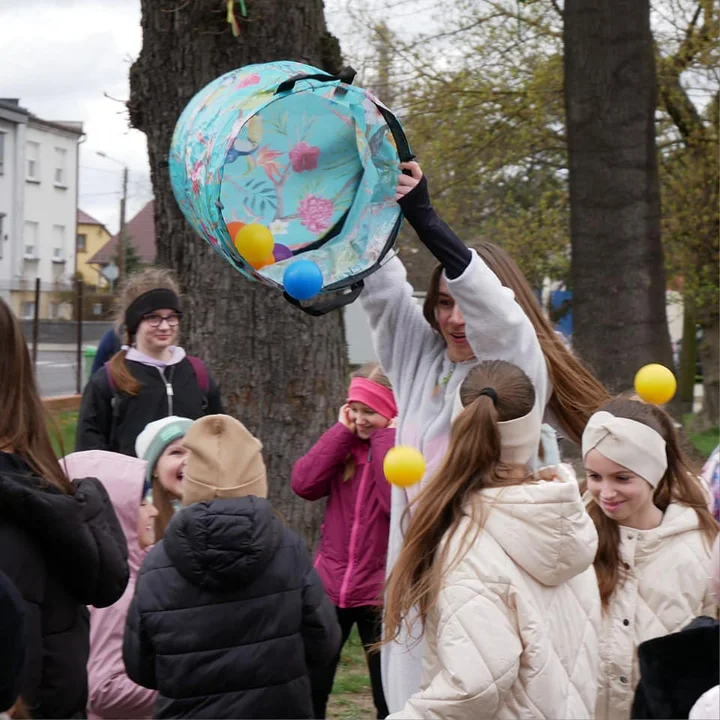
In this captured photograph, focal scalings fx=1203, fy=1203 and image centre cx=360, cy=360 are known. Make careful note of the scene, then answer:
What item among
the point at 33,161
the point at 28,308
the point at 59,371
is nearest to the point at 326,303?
the point at 28,308

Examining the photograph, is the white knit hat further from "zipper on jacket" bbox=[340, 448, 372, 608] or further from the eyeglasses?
the eyeglasses

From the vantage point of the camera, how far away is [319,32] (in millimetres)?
5742

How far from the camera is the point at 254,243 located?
2.95 m

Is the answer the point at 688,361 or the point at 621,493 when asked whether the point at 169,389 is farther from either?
the point at 688,361

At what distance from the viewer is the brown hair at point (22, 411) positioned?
2.86m

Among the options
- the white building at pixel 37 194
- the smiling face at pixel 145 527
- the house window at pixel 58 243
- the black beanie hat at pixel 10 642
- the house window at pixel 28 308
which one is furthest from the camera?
the house window at pixel 58 243

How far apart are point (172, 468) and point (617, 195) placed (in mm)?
5202

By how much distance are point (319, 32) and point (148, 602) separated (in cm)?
353

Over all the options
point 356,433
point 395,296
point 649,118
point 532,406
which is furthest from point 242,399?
point 649,118

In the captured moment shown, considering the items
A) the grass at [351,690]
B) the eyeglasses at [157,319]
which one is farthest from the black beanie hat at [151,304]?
the grass at [351,690]

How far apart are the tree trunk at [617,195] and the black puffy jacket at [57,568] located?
18.5ft

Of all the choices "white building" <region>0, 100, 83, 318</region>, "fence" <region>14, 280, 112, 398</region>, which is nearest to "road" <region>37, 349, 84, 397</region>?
"fence" <region>14, 280, 112, 398</region>

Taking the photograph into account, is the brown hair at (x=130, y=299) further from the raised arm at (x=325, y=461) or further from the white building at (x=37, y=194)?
the white building at (x=37, y=194)

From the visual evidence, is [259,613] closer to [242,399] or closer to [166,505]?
[166,505]
